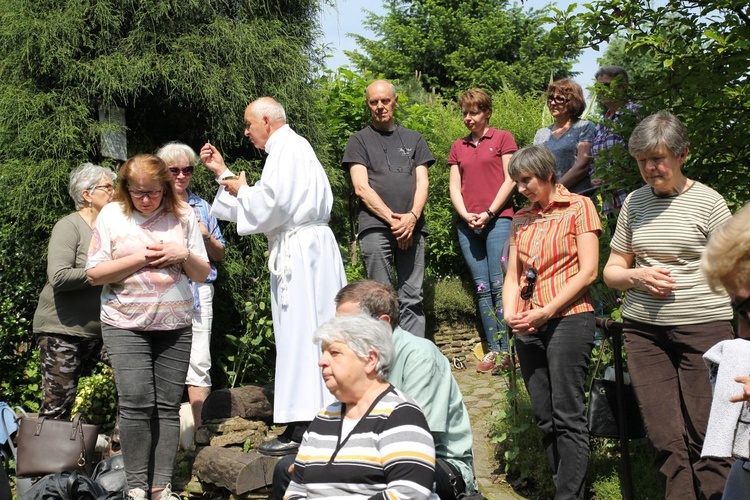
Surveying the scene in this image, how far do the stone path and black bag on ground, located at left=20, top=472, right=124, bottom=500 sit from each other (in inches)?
85.6

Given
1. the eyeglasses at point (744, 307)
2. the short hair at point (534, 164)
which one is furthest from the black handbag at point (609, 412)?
the eyeglasses at point (744, 307)

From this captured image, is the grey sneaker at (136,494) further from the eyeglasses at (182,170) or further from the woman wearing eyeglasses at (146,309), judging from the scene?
the eyeglasses at (182,170)

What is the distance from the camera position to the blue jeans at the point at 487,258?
286 inches

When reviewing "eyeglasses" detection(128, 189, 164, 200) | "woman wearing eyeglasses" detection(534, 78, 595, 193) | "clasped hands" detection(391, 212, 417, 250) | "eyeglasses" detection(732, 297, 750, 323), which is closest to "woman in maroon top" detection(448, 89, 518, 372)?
"woman wearing eyeglasses" detection(534, 78, 595, 193)

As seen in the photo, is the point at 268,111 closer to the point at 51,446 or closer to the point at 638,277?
the point at 51,446

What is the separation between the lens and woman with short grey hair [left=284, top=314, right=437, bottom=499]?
3.20 m

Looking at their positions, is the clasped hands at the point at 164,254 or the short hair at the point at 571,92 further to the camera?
the short hair at the point at 571,92

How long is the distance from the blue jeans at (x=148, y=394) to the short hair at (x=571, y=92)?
11.8 feet

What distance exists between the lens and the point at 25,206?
6570mm

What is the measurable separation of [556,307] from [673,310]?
24.8 inches

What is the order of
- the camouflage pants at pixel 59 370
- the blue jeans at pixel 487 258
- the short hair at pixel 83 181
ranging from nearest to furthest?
the camouflage pants at pixel 59 370
the short hair at pixel 83 181
the blue jeans at pixel 487 258

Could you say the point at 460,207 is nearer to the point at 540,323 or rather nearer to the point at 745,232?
the point at 540,323

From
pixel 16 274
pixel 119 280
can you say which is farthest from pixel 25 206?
pixel 119 280

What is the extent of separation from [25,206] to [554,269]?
4.00 m
